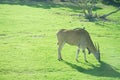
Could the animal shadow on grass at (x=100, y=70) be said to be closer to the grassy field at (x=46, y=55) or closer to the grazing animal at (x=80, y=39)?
the grassy field at (x=46, y=55)

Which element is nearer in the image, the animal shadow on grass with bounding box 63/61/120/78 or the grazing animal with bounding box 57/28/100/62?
the animal shadow on grass with bounding box 63/61/120/78

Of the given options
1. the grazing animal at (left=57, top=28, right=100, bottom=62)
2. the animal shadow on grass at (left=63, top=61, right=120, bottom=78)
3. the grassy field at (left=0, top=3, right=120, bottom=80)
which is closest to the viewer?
the grassy field at (left=0, top=3, right=120, bottom=80)

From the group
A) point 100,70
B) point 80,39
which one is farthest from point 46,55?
point 100,70

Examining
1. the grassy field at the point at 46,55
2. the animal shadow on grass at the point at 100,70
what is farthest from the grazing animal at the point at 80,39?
the animal shadow on grass at the point at 100,70

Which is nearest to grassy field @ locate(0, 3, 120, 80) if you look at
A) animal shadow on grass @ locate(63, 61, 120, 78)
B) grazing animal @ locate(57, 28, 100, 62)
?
animal shadow on grass @ locate(63, 61, 120, 78)

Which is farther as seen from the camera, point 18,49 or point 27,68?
point 18,49

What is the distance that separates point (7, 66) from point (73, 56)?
4360mm

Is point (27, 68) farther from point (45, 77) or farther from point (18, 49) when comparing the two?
point (18, 49)

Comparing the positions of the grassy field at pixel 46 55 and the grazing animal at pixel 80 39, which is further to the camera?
the grazing animal at pixel 80 39

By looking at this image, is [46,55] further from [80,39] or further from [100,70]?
[100,70]

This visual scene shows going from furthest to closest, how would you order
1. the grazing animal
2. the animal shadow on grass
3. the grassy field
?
the grazing animal < the animal shadow on grass < the grassy field

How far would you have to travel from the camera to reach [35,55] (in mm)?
18312

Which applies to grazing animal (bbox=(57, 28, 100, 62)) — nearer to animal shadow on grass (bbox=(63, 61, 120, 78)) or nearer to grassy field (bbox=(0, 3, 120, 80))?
grassy field (bbox=(0, 3, 120, 80))

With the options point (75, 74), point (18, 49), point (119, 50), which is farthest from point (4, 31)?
point (75, 74)
